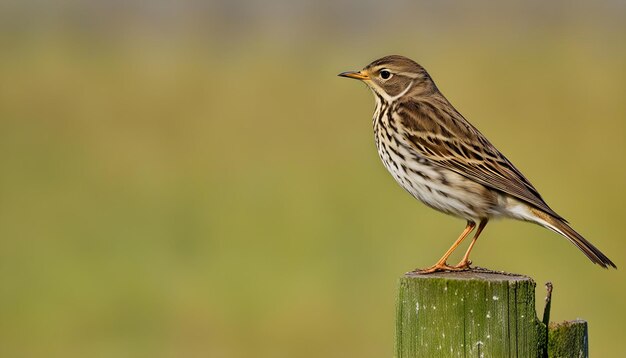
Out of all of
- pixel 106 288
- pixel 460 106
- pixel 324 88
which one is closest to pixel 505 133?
pixel 460 106

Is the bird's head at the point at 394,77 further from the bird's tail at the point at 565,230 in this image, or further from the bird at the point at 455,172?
the bird's tail at the point at 565,230

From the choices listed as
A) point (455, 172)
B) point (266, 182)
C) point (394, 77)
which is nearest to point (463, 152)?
point (455, 172)

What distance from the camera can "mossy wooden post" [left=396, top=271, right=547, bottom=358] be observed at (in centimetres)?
510

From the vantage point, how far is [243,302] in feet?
44.2

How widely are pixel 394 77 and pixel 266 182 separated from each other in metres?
6.78

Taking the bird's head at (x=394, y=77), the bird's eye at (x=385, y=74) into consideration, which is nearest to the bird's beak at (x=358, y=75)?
the bird's head at (x=394, y=77)

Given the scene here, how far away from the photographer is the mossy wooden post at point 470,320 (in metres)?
→ 5.10

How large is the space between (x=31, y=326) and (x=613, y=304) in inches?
242

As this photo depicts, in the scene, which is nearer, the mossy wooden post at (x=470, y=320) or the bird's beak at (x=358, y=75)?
the mossy wooden post at (x=470, y=320)

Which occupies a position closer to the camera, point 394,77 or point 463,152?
point 463,152

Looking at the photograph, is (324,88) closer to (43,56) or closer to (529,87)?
(529,87)

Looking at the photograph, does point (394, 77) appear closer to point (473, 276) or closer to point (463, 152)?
point (463, 152)

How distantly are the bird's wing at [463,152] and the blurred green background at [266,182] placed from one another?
14.0 ft

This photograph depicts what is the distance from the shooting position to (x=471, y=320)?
5129mm
